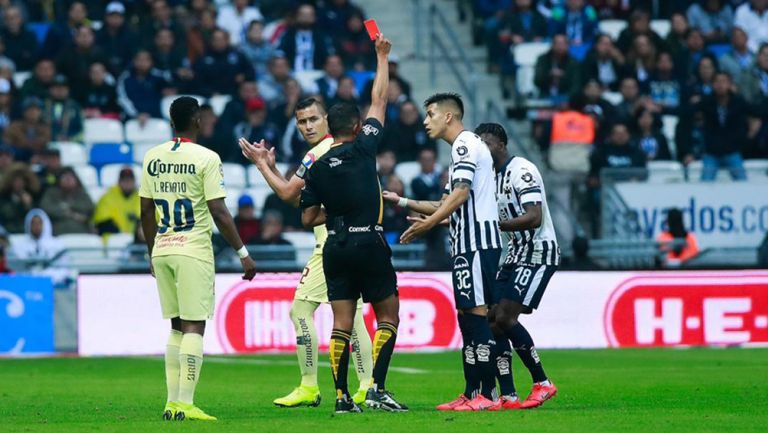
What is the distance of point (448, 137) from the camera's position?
11.4 meters

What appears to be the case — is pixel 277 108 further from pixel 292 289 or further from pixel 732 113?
pixel 732 113

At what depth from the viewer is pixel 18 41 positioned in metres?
25.0

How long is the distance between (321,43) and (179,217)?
15143 mm

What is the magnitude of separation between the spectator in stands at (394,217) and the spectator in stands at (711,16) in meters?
8.38

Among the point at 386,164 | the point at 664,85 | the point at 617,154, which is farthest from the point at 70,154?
the point at 664,85

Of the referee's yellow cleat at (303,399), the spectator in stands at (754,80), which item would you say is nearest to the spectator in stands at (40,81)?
the spectator in stands at (754,80)

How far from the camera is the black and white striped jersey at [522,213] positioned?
1189cm

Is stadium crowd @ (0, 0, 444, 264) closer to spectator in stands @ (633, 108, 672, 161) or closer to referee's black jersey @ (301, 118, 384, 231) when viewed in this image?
spectator in stands @ (633, 108, 672, 161)

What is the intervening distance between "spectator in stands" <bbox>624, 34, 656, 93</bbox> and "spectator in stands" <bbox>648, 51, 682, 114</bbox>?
0.10 m

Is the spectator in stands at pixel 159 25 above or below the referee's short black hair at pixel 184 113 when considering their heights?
above

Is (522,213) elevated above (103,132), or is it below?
below

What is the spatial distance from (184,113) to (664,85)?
1650cm

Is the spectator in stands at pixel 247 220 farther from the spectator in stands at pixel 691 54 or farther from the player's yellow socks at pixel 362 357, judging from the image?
the player's yellow socks at pixel 362 357

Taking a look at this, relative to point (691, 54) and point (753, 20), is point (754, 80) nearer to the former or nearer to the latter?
point (691, 54)
